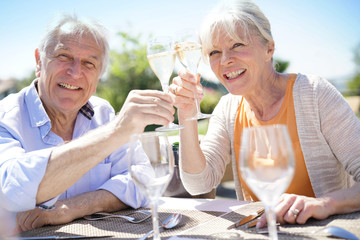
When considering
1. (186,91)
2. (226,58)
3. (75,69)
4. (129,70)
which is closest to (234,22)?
(226,58)

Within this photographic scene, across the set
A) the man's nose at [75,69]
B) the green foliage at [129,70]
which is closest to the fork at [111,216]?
the man's nose at [75,69]

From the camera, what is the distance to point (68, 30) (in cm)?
216

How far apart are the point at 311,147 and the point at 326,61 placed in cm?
4513

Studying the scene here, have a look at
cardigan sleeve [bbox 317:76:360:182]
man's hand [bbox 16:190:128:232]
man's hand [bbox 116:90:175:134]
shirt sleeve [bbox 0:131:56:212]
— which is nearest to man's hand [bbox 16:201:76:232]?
man's hand [bbox 16:190:128:232]

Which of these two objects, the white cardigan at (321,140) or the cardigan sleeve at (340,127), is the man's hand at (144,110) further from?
the cardigan sleeve at (340,127)

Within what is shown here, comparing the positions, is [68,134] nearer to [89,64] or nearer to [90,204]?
[89,64]

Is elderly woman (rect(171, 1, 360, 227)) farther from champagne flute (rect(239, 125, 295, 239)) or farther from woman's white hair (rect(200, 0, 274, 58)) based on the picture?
champagne flute (rect(239, 125, 295, 239))

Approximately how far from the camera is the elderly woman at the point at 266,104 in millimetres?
1979

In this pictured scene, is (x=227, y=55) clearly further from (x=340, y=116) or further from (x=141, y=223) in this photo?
(x=141, y=223)

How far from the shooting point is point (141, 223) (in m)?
1.47

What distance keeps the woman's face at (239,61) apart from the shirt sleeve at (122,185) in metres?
0.80

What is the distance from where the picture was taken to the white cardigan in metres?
1.89

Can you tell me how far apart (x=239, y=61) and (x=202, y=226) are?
112 centimetres

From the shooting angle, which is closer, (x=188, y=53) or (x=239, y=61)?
(x=188, y=53)
